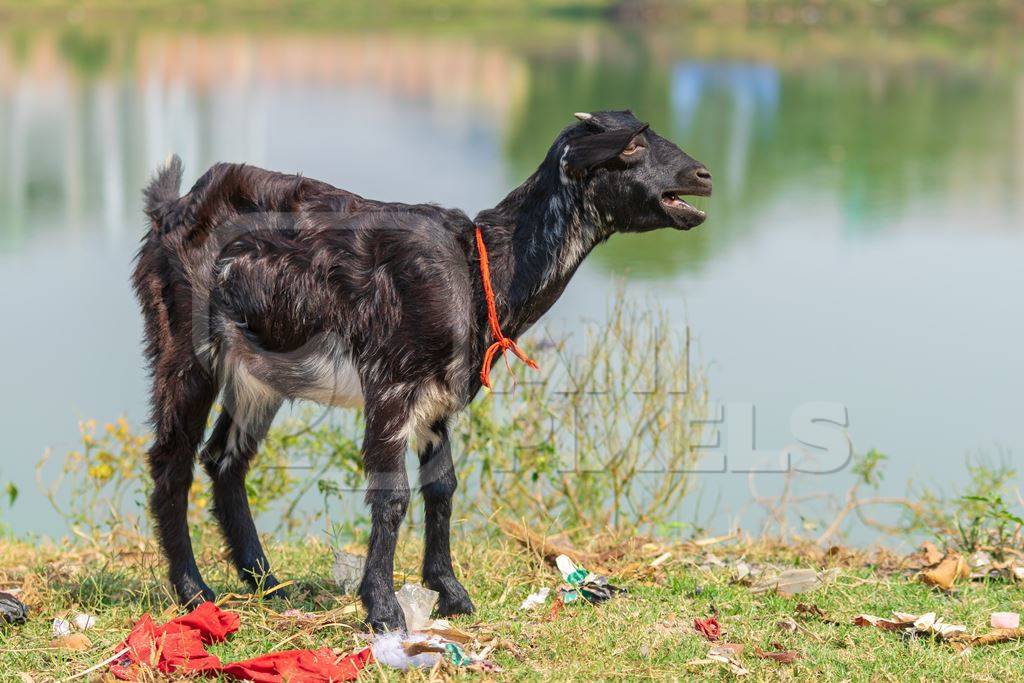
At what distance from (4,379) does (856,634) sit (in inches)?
288

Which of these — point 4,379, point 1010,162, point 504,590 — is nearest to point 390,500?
point 504,590

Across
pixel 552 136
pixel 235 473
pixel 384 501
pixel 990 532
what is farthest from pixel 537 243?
pixel 552 136

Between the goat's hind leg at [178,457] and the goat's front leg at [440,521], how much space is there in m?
0.90

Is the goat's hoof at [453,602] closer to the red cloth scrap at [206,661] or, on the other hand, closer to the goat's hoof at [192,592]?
the red cloth scrap at [206,661]

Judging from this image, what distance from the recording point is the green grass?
4691mm

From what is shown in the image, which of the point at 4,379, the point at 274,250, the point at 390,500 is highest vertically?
the point at 274,250

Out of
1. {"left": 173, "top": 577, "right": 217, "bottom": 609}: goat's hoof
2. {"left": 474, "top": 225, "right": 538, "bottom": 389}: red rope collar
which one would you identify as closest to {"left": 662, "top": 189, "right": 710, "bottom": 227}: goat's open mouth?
{"left": 474, "top": 225, "right": 538, "bottom": 389}: red rope collar

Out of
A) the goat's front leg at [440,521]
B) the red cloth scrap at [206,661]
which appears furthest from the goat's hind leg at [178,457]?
the goat's front leg at [440,521]

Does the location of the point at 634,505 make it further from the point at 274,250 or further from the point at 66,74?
the point at 66,74

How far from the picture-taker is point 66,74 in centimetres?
2491

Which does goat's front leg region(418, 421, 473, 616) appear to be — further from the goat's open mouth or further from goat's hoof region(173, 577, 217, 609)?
the goat's open mouth

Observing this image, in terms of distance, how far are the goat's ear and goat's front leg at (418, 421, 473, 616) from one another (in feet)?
3.82

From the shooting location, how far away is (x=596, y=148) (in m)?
4.82

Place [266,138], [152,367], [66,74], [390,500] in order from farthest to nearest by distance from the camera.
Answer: [66,74] → [266,138] → [152,367] → [390,500]
